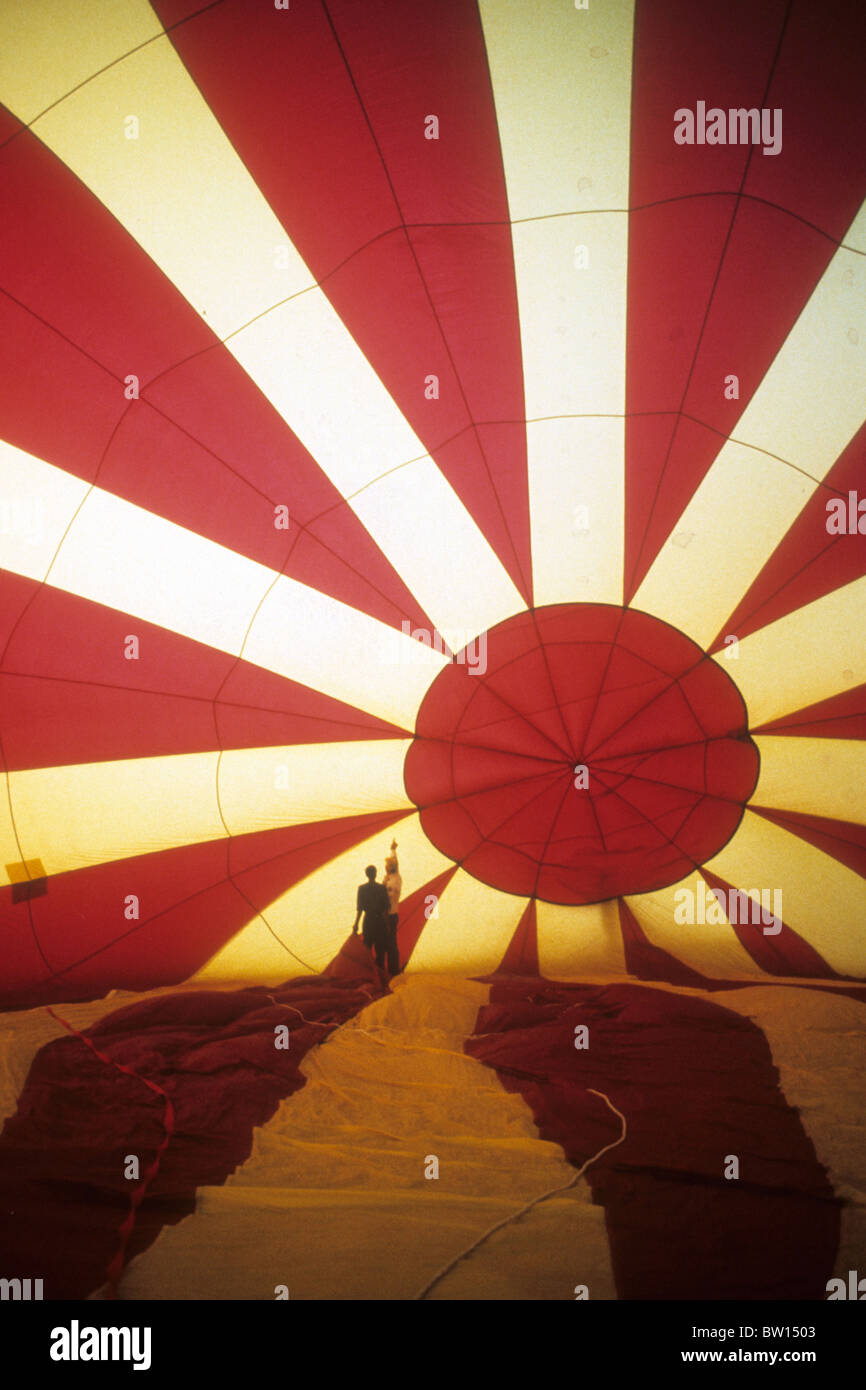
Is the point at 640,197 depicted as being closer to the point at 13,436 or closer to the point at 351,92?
the point at 351,92

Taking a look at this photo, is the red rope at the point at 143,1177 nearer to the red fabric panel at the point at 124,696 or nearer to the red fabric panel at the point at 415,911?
the red fabric panel at the point at 124,696

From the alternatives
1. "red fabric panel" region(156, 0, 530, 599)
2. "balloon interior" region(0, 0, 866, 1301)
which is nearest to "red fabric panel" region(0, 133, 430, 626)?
"balloon interior" region(0, 0, 866, 1301)

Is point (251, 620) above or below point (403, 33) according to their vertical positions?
below

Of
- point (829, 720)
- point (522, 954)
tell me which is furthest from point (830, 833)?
point (522, 954)

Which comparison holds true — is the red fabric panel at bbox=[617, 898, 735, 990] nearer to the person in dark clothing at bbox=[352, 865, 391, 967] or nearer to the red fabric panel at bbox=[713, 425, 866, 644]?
the person in dark clothing at bbox=[352, 865, 391, 967]

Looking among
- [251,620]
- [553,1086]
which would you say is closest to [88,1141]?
[553,1086]

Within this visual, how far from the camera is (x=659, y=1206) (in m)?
1.65

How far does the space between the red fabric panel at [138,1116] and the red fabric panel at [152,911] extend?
50 centimetres

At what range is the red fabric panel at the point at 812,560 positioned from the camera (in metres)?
2.62

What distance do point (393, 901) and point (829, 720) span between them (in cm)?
200

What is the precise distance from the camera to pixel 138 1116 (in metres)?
Result: 2.10

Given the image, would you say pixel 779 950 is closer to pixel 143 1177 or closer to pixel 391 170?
pixel 143 1177

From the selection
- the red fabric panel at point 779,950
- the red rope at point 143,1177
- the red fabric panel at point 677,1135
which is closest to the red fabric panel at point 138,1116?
the red rope at point 143,1177

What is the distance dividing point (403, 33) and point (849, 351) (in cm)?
150
